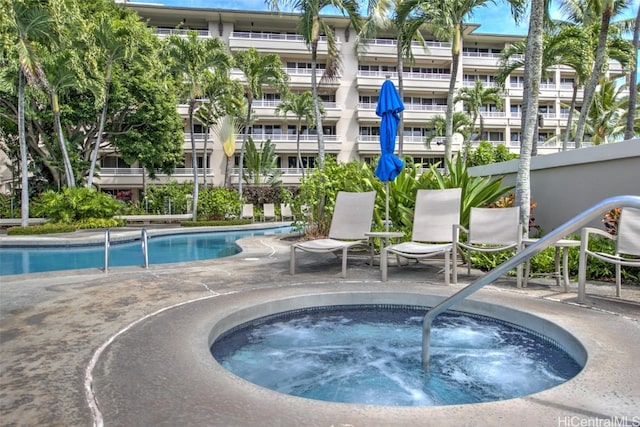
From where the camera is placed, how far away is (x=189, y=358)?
2.99 m

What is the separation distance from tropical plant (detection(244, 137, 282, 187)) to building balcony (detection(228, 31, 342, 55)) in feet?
27.0

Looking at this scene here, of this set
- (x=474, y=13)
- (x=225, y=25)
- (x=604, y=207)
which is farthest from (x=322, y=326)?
(x=225, y=25)

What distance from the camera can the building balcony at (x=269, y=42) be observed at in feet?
120

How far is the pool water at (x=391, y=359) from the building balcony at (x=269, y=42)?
35834 mm

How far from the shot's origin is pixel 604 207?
2.49 meters

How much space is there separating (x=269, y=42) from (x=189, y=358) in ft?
124

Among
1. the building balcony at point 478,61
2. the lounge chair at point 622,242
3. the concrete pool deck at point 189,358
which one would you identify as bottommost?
the concrete pool deck at point 189,358

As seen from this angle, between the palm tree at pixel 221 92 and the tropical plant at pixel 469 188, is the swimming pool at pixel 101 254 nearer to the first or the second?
the tropical plant at pixel 469 188

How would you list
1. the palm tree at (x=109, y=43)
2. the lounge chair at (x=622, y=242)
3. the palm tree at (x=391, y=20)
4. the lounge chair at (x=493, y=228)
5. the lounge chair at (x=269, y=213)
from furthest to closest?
the lounge chair at (x=269, y=213)
the palm tree at (x=109, y=43)
the palm tree at (x=391, y=20)
the lounge chair at (x=493, y=228)
the lounge chair at (x=622, y=242)

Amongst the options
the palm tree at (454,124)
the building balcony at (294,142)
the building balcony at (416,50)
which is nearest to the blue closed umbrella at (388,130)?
the palm tree at (454,124)

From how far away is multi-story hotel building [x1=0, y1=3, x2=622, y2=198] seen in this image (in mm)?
36906

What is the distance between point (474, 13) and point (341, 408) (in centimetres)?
1670

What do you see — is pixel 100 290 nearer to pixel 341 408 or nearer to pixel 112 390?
pixel 112 390

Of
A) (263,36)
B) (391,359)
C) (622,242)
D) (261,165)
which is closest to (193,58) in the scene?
(261,165)
